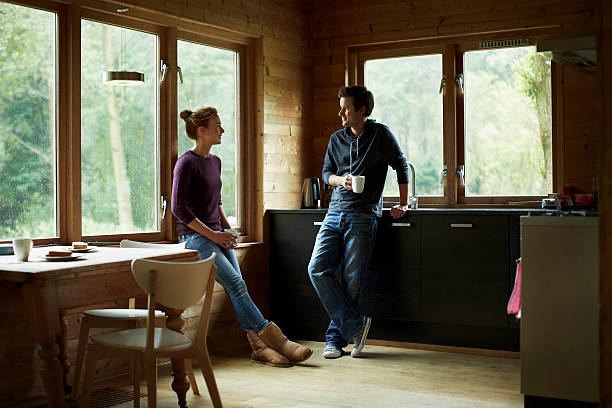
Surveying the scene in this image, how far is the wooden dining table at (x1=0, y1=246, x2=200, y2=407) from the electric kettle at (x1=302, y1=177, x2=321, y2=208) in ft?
7.22

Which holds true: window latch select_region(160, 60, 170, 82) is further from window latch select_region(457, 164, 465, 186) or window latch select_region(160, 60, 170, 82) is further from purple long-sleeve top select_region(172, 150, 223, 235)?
window latch select_region(457, 164, 465, 186)

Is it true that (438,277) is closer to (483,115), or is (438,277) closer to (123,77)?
(483,115)

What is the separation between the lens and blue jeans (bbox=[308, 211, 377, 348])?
14.8 feet

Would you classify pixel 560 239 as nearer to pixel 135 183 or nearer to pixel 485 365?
pixel 485 365

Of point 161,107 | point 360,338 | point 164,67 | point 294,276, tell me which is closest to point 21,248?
point 161,107

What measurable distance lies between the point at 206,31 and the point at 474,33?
1.81m

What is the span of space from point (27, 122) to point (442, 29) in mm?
2834

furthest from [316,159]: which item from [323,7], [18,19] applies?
[18,19]

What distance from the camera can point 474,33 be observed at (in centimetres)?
501

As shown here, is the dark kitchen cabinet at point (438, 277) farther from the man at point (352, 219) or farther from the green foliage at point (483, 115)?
the green foliage at point (483, 115)

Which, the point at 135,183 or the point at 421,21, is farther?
the point at 421,21

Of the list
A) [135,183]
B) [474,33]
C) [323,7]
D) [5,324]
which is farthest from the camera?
[323,7]

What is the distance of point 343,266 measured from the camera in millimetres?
4613

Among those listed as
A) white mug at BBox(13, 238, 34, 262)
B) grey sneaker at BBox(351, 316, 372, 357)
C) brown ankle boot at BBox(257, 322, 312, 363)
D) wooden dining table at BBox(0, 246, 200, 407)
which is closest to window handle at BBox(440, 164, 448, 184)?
grey sneaker at BBox(351, 316, 372, 357)
